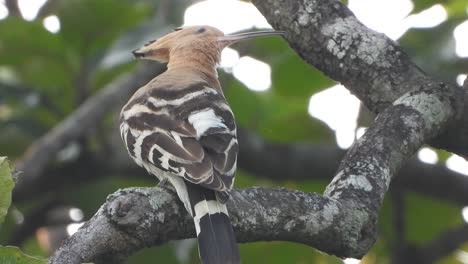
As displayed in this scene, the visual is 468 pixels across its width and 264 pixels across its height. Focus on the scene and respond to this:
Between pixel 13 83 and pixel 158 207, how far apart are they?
2.99 metres

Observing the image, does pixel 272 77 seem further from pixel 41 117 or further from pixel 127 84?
pixel 41 117

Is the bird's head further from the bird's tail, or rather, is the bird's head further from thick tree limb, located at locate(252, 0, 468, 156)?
the bird's tail

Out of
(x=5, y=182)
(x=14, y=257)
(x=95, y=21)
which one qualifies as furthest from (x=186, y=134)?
(x=95, y=21)

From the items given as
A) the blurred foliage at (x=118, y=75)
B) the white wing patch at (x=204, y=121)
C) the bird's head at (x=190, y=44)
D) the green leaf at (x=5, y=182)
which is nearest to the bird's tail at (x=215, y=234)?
the white wing patch at (x=204, y=121)

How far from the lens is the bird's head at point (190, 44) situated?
188 inches

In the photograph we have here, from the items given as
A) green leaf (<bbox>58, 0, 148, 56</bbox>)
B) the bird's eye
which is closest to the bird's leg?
the bird's eye

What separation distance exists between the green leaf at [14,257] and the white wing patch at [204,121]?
111 cm

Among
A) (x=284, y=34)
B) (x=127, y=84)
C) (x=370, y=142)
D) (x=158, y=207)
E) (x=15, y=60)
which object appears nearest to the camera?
(x=158, y=207)

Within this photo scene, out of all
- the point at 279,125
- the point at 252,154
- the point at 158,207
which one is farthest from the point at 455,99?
the point at 279,125

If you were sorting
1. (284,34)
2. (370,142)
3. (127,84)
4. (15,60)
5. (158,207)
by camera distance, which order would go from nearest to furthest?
(158,207), (370,142), (284,34), (127,84), (15,60)

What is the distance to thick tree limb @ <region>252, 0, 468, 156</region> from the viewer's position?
11.2 ft

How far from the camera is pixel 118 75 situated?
223 inches

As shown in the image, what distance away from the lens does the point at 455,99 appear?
11.1ft

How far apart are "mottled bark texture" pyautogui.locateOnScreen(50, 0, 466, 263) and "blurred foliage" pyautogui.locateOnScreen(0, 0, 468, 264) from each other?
1688 millimetres
